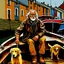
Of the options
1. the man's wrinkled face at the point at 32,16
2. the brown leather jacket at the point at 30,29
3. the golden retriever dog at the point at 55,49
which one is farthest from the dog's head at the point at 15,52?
the golden retriever dog at the point at 55,49

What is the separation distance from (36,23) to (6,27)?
4287 centimetres

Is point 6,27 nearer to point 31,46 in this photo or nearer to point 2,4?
point 2,4

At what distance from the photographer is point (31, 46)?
226 inches

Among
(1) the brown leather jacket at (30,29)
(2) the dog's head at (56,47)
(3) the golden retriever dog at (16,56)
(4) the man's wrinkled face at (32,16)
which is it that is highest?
(4) the man's wrinkled face at (32,16)

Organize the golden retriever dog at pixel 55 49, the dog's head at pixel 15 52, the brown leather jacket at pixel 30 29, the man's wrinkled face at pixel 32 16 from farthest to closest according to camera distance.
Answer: the golden retriever dog at pixel 55 49 < the brown leather jacket at pixel 30 29 < the man's wrinkled face at pixel 32 16 < the dog's head at pixel 15 52

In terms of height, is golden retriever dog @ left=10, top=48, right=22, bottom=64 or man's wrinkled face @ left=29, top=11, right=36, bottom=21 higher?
man's wrinkled face @ left=29, top=11, right=36, bottom=21

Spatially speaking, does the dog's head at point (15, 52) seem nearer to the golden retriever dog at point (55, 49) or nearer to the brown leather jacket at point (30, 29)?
the brown leather jacket at point (30, 29)

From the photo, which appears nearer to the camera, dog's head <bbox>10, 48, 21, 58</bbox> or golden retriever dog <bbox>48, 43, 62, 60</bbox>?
dog's head <bbox>10, 48, 21, 58</bbox>

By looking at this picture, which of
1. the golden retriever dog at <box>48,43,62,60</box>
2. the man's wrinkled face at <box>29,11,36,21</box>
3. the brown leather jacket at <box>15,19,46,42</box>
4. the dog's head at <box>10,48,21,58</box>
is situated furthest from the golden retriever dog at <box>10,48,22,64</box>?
the golden retriever dog at <box>48,43,62,60</box>

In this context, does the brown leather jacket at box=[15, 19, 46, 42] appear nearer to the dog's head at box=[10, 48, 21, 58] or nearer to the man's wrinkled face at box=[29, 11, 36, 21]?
the man's wrinkled face at box=[29, 11, 36, 21]

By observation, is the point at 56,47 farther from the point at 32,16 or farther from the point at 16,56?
the point at 16,56

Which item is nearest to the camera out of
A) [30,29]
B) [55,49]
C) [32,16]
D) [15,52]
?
[15,52]

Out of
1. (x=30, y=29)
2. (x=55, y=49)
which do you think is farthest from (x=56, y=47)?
(x=30, y=29)

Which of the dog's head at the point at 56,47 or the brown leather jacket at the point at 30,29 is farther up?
the brown leather jacket at the point at 30,29
